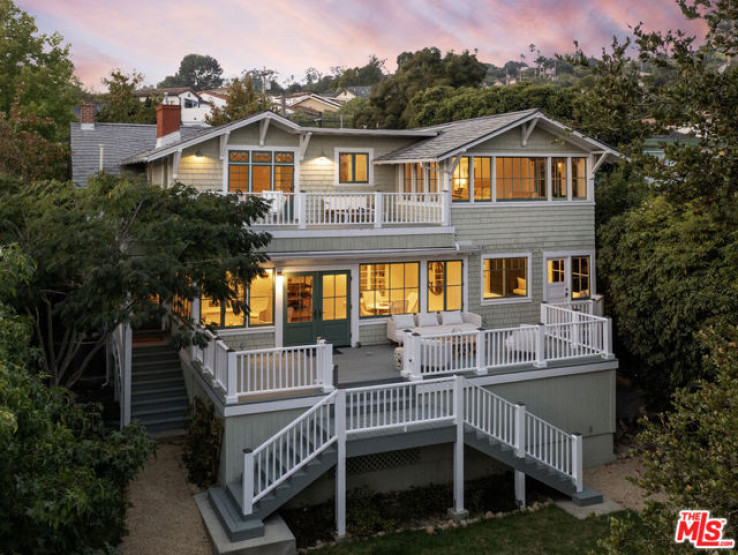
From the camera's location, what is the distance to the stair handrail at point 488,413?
13070mm

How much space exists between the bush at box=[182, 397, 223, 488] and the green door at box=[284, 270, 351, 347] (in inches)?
146

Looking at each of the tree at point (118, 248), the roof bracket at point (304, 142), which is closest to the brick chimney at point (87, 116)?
the roof bracket at point (304, 142)

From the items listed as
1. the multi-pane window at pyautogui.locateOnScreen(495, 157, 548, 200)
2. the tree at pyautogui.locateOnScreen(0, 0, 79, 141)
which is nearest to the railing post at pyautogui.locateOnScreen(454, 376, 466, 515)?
the multi-pane window at pyautogui.locateOnScreen(495, 157, 548, 200)

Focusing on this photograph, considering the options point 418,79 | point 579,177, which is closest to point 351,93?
point 418,79

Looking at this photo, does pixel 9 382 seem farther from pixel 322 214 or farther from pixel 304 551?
pixel 322 214

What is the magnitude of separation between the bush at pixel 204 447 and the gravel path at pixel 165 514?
9.7 inches

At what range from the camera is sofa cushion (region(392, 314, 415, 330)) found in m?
17.2

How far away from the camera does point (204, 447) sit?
43.3ft

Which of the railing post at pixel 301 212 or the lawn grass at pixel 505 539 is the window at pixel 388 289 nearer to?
the railing post at pixel 301 212

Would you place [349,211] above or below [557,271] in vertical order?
above

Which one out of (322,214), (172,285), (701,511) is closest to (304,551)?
(172,285)

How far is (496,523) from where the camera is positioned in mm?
12695

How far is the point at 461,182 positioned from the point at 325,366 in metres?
7.79

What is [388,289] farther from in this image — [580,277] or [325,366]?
[580,277]
